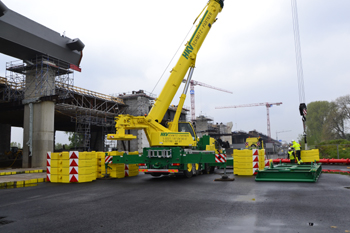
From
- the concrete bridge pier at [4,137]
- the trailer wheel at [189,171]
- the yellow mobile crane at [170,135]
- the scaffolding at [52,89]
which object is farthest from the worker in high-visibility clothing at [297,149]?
the concrete bridge pier at [4,137]

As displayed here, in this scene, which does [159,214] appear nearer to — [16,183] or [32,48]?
[16,183]

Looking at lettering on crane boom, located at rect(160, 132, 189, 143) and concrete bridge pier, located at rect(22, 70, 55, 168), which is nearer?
lettering on crane boom, located at rect(160, 132, 189, 143)

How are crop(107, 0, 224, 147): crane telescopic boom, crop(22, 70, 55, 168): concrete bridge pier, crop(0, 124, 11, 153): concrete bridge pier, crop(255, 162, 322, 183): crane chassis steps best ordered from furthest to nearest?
crop(0, 124, 11, 153): concrete bridge pier < crop(22, 70, 55, 168): concrete bridge pier < crop(107, 0, 224, 147): crane telescopic boom < crop(255, 162, 322, 183): crane chassis steps

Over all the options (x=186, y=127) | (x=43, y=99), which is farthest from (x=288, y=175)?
(x=43, y=99)

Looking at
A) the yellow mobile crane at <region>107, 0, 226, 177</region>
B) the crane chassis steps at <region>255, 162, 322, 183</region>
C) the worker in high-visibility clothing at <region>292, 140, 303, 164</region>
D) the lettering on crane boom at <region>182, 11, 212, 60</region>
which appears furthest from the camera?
the worker in high-visibility clothing at <region>292, 140, 303, 164</region>

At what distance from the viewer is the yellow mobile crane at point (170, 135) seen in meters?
12.1

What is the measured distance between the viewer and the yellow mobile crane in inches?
475

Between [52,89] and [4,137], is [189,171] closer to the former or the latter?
[52,89]

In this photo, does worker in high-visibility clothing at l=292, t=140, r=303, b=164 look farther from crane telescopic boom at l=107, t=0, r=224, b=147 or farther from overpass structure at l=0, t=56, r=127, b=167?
overpass structure at l=0, t=56, r=127, b=167

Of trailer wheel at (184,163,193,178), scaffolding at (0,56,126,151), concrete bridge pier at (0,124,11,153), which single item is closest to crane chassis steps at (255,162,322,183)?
trailer wheel at (184,163,193,178)

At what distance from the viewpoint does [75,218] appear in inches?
229

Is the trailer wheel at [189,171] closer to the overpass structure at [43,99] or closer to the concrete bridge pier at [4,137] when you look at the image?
the overpass structure at [43,99]

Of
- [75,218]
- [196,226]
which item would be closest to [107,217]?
[75,218]

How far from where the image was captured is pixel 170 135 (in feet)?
41.2
